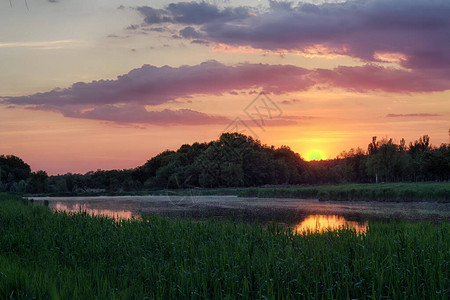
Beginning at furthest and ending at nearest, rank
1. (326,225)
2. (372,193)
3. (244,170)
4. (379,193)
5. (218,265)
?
(244,170), (372,193), (379,193), (326,225), (218,265)

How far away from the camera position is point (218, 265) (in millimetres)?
8516

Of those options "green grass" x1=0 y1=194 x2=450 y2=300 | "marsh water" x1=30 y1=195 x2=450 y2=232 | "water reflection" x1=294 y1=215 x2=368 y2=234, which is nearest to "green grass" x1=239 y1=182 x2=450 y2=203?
"marsh water" x1=30 y1=195 x2=450 y2=232

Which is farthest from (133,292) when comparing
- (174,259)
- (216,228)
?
(216,228)

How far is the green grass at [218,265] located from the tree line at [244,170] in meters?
50.5

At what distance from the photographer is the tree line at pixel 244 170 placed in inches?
2608

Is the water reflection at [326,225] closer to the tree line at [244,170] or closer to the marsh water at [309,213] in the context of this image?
the marsh water at [309,213]

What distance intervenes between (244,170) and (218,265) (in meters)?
62.8

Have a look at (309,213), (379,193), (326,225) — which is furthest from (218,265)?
(379,193)

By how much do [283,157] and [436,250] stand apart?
87.5m

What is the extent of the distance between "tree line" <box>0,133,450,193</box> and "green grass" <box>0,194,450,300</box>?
50.5m

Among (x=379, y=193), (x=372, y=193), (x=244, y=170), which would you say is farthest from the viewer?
(x=244, y=170)

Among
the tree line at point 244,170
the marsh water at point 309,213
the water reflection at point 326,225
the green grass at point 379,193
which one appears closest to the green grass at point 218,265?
the water reflection at point 326,225

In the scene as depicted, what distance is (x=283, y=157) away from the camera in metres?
96.0

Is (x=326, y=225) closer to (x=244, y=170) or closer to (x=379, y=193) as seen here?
(x=379, y=193)
